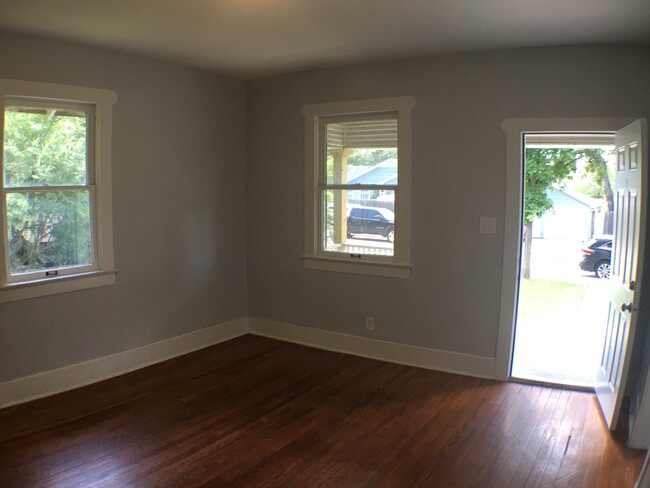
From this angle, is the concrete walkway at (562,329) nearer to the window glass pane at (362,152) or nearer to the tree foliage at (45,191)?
the window glass pane at (362,152)

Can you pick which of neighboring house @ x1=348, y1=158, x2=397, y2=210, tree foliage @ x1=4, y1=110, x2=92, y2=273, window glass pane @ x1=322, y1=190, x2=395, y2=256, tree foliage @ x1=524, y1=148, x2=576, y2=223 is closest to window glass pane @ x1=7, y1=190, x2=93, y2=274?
tree foliage @ x1=4, y1=110, x2=92, y2=273

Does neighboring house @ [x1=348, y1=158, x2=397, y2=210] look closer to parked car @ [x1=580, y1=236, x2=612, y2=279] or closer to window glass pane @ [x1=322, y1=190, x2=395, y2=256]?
window glass pane @ [x1=322, y1=190, x2=395, y2=256]

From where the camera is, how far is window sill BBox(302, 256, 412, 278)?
4.41 m

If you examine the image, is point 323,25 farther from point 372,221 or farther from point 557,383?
point 557,383

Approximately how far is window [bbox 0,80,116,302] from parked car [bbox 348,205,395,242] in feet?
6.53

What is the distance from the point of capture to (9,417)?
11.0 ft

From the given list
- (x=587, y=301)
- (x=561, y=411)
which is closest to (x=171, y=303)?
(x=561, y=411)

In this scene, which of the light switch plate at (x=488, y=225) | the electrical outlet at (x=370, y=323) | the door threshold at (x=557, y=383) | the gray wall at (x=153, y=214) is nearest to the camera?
the gray wall at (x=153, y=214)

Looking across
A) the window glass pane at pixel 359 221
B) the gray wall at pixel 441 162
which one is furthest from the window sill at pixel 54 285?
the window glass pane at pixel 359 221

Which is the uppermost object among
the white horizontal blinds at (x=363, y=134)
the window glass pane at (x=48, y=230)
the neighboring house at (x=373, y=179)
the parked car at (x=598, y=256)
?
the white horizontal blinds at (x=363, y=134)

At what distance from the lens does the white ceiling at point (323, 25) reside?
A: 2875mm

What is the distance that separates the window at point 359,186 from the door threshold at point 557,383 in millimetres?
1198

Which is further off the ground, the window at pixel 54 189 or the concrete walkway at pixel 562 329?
the window at pixel 54 189

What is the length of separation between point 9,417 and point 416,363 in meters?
2.93
